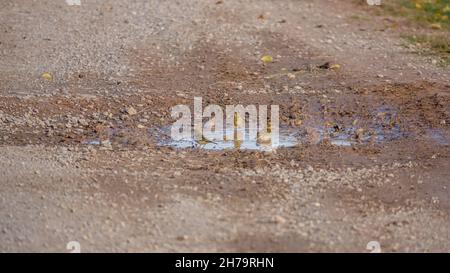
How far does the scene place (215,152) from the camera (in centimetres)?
624

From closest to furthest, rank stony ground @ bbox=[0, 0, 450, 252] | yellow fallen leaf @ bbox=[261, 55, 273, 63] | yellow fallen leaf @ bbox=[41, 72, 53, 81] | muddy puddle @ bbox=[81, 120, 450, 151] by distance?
1. stony ground @ bbox=[0, 0, 450, 252]
2. muddy puddle @ bbox=[81, 120, 450, 151]
3. yellow fallen leaf @ bbox=[41, 72, 53, 81]
4. yellow fallen leaf @ bbox=[261, 55, 273, 63]

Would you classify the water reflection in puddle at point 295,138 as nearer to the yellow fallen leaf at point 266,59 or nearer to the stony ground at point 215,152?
the stony ground at point 215,152

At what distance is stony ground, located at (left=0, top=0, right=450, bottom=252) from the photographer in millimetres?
4891

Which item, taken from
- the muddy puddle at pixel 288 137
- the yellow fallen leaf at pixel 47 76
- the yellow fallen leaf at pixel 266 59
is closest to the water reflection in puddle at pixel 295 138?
the muddy puddle at pixel 288 137

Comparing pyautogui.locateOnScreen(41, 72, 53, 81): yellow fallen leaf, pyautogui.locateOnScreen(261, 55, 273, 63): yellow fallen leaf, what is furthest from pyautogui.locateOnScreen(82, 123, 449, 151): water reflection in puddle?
pyautogui.locateOnScreen(261, 55, 273, 63): yellow fallen leaf

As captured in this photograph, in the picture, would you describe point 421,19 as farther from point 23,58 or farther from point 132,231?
point 132,231

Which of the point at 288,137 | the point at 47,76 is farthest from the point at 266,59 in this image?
the point at 47,76

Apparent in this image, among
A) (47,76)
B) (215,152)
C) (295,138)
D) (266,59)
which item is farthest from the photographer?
(266,59)

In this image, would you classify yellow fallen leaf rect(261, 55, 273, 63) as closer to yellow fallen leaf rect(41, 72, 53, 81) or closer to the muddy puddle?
the muddy puddle

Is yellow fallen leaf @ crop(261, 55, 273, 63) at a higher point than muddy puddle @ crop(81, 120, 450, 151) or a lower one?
higher

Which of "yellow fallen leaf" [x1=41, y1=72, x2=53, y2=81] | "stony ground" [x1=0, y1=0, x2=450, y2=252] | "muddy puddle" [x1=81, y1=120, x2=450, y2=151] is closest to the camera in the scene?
"stony ground" [x1=0, y1=0, x2=450, y2=252]

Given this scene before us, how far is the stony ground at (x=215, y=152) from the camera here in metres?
4.89

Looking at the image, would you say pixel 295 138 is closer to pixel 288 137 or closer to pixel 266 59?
pixel 288 137
